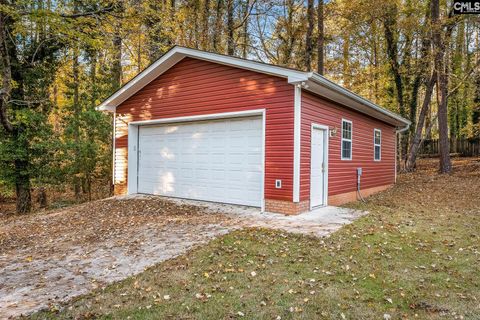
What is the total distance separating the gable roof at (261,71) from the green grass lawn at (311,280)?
3293 mm

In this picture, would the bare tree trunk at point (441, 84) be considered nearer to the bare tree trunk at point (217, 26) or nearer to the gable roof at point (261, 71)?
the gable roof at point (261, 71)

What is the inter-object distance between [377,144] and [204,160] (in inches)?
281

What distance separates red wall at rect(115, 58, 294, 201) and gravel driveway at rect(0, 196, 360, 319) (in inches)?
52.9

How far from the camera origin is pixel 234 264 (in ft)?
14.6

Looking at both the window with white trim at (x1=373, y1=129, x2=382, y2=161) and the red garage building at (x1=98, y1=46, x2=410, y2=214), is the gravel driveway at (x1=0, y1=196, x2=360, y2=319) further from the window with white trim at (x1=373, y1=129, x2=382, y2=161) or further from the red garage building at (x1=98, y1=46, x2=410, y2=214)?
the window with white trim at (x1=373, y1=129, x2=382, y2=161)

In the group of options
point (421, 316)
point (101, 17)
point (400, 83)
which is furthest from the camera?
point (400, 83)

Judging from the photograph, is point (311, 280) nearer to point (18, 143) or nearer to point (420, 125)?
point (18, 143)

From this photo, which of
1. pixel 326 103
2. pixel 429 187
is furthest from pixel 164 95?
pixel 429 187

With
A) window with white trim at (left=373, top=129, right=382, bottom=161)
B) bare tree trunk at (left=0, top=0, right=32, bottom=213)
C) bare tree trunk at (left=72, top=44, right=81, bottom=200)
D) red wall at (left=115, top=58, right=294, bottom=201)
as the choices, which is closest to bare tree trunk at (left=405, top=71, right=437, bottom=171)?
window with white trim at (left=373, top=129, right=382, bottom=161)

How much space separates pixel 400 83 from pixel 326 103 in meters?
12.3

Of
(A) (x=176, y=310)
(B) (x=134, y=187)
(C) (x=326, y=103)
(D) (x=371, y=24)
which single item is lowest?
(A) (x=176, y=310)

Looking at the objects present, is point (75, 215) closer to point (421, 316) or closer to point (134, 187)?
point (134, 187)

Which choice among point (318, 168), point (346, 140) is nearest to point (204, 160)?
point (318, 168)

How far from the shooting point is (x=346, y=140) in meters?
9.77
